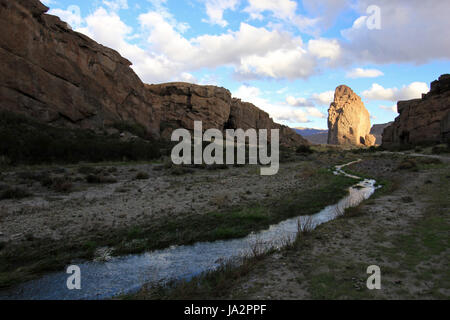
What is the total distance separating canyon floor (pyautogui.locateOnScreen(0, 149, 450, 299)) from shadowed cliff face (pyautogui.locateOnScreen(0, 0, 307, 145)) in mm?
19552

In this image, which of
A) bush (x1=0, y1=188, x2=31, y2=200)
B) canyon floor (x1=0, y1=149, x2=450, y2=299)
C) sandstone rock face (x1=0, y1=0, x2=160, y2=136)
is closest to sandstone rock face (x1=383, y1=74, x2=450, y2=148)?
canyon floor (x1=0, y1=149, x2=450, y2=299)

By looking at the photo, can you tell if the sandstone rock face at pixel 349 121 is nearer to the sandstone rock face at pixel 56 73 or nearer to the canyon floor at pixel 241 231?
the sandstone rock face at pixel 56 73

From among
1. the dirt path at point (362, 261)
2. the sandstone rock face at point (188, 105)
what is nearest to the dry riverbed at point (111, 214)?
the dirt path at point (362, 261)

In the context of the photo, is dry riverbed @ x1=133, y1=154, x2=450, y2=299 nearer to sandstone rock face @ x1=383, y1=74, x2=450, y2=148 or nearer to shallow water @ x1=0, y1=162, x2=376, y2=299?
shallow water @ x1=0, y1=162, x2=376, y2=299

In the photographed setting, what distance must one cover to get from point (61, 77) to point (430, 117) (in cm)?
7099

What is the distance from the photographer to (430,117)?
5791 centimetres

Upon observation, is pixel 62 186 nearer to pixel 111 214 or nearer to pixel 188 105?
pixel 111 214

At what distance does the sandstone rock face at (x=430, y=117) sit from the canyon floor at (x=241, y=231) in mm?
49845

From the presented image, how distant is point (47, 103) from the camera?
111ft

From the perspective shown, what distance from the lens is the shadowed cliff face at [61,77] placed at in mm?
30875

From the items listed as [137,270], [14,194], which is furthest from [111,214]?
[14,194]

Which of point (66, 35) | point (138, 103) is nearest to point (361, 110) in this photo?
point (138, 103)

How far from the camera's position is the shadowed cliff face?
30.9 meters

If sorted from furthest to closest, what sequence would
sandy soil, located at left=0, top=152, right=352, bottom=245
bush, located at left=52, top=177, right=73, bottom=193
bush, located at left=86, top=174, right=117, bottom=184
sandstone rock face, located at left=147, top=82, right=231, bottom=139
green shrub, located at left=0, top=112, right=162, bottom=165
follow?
sandstone rock face, located at left=147, top=82, right=231, bottom=139, green shrub, located at left=0, top=112, right=162, bottom=165, bush, located at left=86, top=174, right=117, bottom=184, bush, located at left=52, top=177, right=73, bottom=193, sandy soil, located at left=0, top=152, right=352, bottom=245
